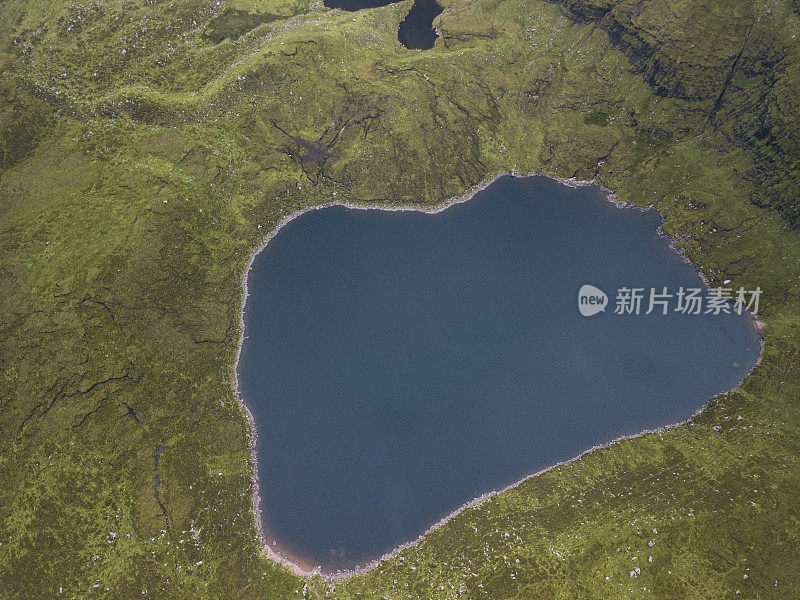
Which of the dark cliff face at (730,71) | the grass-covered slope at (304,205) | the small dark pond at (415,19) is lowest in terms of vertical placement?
the grass-covered slope at (304,205)

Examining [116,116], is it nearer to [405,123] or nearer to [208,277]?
[208,277]
